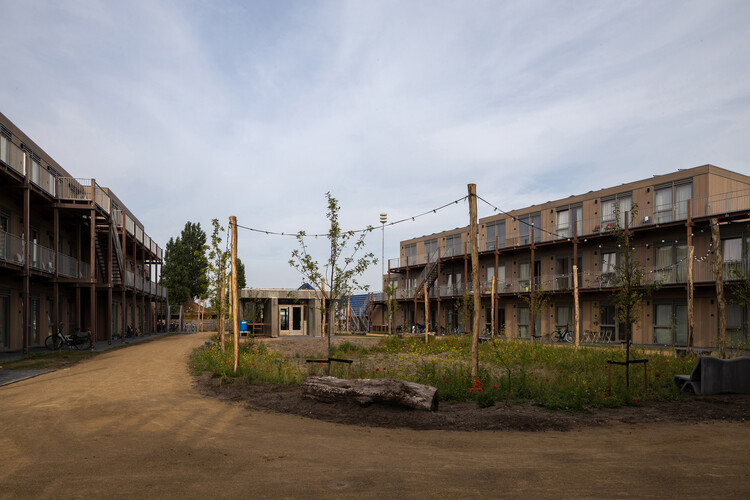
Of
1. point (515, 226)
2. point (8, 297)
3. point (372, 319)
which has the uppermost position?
point (515, 226)

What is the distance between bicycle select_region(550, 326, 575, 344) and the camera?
29.0m

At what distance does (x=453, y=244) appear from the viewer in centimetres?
3784

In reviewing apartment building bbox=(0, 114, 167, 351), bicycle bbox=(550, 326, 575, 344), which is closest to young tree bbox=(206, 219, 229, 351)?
apartment building bbox=(0, 114, 167, 351)

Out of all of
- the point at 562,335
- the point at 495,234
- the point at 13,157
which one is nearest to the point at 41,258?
the point at 13,157

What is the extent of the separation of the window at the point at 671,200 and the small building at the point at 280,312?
19488mm

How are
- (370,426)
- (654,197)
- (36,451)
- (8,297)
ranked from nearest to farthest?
1. (36,451)
2. (370,426)
3. (8,297)
4. (654,197)

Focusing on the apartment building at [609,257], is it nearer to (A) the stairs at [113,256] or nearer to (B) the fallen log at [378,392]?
(B) the fallen log at [378,392]

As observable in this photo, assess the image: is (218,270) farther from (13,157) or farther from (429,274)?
(429,274)

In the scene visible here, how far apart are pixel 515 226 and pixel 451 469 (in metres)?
30.8

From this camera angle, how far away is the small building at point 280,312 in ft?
111

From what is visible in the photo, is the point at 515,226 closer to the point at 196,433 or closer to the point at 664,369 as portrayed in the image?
the point at 664,369

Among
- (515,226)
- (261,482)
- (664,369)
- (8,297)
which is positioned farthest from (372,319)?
(261,482)

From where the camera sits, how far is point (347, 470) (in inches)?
220

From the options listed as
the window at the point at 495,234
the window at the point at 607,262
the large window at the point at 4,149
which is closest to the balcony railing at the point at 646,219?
the window at the point at 495,234
